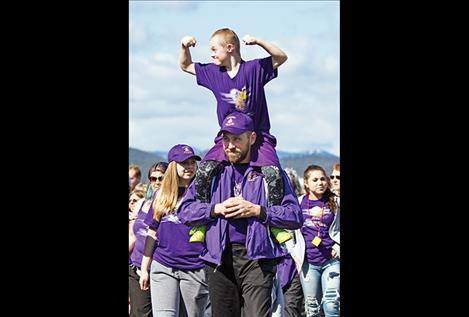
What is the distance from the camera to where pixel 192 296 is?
456 inches

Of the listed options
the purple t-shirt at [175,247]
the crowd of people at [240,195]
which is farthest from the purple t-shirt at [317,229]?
the crowd of people at [240,195]

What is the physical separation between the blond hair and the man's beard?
1.42 metres

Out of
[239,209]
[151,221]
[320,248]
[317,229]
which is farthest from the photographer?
[317,229]

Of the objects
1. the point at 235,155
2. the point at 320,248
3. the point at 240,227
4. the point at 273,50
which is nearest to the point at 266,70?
the point at 273,50

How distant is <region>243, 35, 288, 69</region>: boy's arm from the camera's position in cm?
1041

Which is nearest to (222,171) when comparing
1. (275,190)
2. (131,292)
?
(275,190)

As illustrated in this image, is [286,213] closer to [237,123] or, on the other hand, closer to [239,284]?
[239,284]

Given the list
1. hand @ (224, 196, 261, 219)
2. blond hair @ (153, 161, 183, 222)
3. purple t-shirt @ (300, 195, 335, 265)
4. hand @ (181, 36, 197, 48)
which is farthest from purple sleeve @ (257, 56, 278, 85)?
purple t-shirt @ (300, 195, 335, 265)

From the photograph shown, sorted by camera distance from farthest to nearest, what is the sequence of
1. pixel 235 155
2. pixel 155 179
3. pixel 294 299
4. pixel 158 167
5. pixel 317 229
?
pixel 317 229, pixel 294 299, pixel 158 167, pixel 155 179, pixel 235 155

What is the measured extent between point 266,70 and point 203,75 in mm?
470

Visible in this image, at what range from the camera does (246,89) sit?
10422mm
